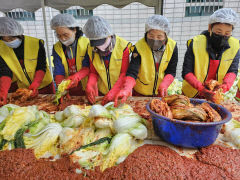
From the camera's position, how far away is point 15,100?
3.06m

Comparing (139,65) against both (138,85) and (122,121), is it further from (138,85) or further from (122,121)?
(122,121)

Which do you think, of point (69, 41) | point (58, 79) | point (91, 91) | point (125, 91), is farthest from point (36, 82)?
point (125, 91)

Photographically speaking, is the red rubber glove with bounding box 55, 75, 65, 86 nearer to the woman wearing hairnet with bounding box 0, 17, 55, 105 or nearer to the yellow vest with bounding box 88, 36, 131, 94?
the woman wearing hairnet with bounding box 0, 17, 55, 105

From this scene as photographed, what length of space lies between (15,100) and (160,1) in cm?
378

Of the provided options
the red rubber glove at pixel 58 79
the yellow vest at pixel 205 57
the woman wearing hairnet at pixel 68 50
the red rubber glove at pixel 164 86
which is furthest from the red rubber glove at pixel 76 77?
the yellow vest at pixel 205 57

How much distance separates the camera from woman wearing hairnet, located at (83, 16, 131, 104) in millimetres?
2799

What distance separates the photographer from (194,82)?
2.79 m

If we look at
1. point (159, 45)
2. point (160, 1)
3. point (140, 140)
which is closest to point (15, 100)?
point (140, 140)

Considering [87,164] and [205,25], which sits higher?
[205,25]

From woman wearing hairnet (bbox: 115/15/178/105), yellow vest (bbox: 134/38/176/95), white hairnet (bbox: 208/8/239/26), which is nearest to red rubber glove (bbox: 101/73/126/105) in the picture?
woman wearing hairnet (bbox: 115/15/178/105)

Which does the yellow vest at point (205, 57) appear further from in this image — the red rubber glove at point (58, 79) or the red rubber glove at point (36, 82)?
the red rubber glove at point (36, 82)

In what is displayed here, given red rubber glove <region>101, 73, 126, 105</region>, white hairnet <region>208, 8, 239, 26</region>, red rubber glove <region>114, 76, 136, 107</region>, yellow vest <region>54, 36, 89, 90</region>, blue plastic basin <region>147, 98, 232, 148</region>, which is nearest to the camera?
blue plastic basin <region>147, 98, 232, 148</region>

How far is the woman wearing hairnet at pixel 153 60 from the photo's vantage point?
9.04 feet

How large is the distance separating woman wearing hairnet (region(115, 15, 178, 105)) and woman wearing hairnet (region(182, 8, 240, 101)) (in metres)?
0.29
